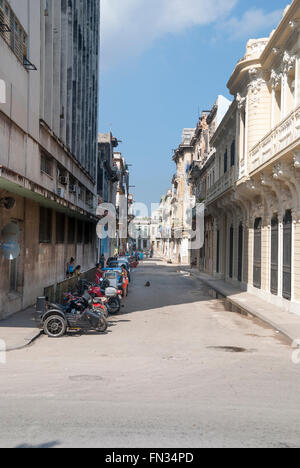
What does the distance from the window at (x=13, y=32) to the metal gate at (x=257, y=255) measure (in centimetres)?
1342

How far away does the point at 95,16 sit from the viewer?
3950 centimetres

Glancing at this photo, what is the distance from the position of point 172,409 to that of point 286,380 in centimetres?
282

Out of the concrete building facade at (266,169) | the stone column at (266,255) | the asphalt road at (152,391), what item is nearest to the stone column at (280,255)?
the concrete building facade at (266,169)

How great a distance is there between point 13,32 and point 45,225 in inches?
329

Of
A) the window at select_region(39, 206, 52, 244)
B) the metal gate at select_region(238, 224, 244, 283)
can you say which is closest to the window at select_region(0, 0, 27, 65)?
the window at select_region(39, 206, 52, 244)

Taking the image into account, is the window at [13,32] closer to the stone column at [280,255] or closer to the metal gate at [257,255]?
the stone column at [280,255]

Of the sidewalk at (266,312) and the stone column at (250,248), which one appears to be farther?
the stone column at (250,248)

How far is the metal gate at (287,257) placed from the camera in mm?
17922

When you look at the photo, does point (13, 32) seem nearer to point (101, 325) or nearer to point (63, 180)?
point (101, 325)

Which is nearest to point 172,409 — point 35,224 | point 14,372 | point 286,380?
point 286,380

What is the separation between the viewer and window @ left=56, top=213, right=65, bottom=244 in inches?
954

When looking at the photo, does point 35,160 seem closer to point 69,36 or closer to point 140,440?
point 69,36

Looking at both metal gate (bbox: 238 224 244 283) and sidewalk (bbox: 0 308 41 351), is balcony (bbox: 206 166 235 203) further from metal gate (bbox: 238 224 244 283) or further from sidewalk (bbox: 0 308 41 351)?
sidewalk (bbox: 0 308 41 351)

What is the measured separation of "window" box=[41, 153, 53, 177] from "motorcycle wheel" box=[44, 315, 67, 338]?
30.6 ft
